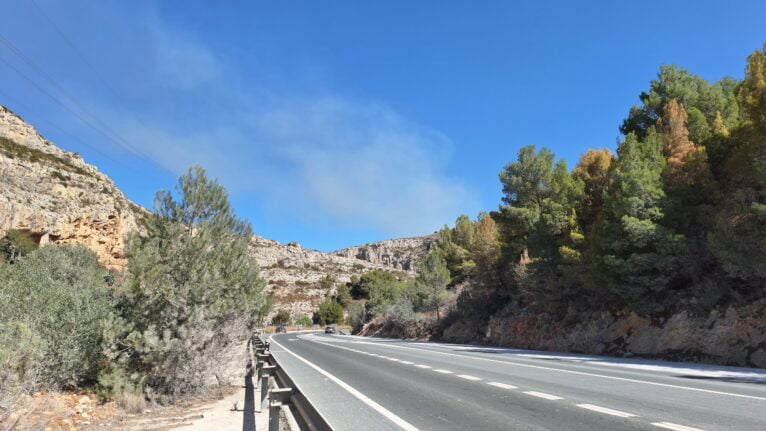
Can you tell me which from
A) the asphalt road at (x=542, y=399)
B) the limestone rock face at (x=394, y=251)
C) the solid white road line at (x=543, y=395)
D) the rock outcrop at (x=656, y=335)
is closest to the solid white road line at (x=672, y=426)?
the asphalt road at (x=542, y=399)

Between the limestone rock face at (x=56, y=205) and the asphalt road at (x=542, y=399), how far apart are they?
1454 inches

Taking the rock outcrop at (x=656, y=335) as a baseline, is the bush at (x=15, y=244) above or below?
above

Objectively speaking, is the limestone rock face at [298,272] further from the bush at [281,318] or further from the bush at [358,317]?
the bush at [358,317]

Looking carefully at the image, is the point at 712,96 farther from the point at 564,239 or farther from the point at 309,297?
the point at 309,297

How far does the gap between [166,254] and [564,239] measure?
73.8ft

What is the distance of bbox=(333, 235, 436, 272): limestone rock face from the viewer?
163250 millimetres

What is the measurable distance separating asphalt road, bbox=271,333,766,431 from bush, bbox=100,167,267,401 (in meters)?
2.80

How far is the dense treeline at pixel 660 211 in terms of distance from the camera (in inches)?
617

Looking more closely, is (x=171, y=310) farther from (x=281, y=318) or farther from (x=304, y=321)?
(x=281, y=318)

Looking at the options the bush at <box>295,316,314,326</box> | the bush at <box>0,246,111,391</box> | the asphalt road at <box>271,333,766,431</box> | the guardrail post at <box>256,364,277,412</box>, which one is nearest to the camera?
the asphalt road at <box>271,333,766,431</box>

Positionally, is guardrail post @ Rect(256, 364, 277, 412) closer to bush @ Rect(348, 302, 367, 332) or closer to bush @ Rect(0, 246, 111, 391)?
bush @ Rect(0, 246, 111, 391)

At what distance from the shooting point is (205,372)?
1129 cm

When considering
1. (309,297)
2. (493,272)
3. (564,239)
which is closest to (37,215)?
(493,272)

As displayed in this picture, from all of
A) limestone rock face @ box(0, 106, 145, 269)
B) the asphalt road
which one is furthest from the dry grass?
limestone rock face @ box(0, 106, 145, 269)
